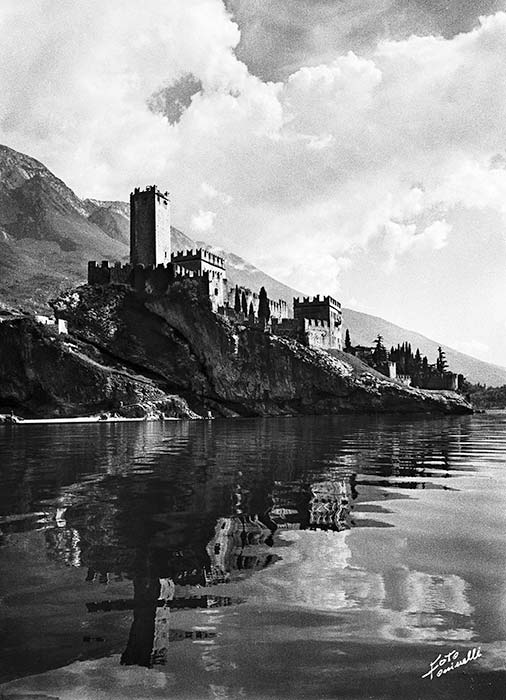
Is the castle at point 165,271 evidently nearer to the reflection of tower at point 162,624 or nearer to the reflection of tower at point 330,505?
the reflection of tower at point 330,505

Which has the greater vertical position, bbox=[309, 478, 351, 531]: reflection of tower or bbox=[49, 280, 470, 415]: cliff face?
bbox=[49, 280, 470, 415]: cliff face

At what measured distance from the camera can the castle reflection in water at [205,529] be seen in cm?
654

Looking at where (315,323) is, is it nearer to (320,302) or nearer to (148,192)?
(320,302)

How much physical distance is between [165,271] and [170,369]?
1704cm

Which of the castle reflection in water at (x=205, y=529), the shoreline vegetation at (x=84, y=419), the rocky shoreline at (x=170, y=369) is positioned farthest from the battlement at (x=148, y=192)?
the castle reflection in water at (x=205, y=529)

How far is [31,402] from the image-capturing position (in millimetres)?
90062

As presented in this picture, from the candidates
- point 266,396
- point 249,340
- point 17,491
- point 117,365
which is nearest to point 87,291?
point 117,365

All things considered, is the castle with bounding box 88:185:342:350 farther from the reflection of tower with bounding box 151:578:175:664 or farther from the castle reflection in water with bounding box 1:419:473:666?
the reflection of tower with bounding box 151:578:175:664

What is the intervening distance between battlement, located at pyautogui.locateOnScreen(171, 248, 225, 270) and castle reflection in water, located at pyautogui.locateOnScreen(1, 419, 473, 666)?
290 feet

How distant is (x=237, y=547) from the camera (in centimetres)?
918

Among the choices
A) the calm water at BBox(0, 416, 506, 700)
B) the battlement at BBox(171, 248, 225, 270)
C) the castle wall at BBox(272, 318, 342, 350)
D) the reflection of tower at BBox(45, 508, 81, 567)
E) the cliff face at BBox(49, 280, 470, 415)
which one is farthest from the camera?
the castle wall at BBox(272, 318, 342, 350)

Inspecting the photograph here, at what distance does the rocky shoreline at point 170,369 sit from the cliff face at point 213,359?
0.56 feet

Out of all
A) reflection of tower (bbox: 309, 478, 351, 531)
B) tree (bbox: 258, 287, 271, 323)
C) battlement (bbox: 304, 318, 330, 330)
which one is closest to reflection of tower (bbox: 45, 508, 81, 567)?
reflection of tower (bbox: 309, 478, 351, 531)

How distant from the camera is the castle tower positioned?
109125 mm
